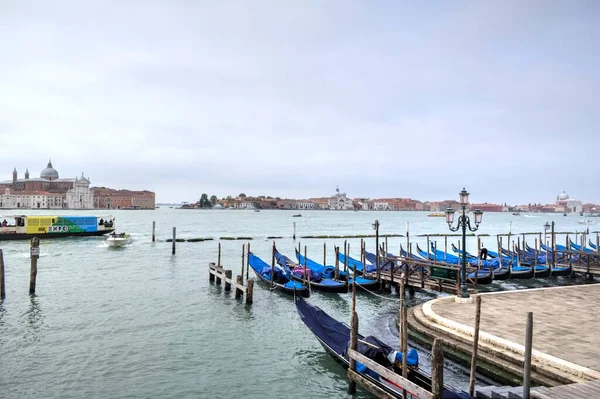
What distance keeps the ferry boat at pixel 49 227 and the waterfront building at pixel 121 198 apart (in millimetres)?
139416

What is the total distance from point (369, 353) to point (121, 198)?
18478cm

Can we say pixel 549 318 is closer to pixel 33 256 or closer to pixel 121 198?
pixel 33 256

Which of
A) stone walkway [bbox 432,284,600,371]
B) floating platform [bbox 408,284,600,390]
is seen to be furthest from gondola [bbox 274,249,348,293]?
stone walkway [bbox 432,284,600,371]

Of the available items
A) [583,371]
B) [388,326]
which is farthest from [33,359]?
[583,371]

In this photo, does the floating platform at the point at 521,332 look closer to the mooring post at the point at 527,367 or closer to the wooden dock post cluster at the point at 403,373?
the mooring post at the point at 527,367

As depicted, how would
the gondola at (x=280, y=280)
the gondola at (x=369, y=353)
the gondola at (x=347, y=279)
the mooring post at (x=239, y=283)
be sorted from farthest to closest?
the gondola at (x=347, y=279) < the gondola at (x=280, y=280) < the mooring post at (x=239, y=283) < the gondola at (x=369, y=353)

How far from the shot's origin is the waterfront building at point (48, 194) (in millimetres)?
156125

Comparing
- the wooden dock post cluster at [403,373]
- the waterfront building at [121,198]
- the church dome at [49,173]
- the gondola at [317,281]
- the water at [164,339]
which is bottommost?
the water at [164,339]

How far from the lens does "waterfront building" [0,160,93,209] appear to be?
156125mm

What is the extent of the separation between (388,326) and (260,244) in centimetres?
2810

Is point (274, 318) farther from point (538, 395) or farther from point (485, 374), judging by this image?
point (538, 395)

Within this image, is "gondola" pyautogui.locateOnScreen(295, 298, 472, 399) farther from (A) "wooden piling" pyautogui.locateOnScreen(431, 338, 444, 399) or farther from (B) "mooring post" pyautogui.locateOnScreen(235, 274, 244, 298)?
(B) "mooring post" pyautogui.locateOnScreen(235, 274, 244, 298)

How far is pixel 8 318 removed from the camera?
41.1ft

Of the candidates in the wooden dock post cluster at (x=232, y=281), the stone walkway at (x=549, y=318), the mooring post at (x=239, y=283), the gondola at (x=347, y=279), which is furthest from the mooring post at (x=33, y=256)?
the stone walkway at (x=549, y=318)
